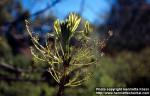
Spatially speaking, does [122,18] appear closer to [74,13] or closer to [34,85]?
[34,85]

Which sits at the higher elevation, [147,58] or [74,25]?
[147,58]

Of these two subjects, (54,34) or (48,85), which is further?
(48,85)

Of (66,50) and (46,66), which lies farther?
(46,66)

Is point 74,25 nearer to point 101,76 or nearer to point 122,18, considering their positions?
point 101,76

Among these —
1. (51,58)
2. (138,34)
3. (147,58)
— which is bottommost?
(51,58)

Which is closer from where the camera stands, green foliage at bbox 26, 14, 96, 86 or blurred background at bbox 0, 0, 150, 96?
green foliage at bbox 26, 14, 96, 86

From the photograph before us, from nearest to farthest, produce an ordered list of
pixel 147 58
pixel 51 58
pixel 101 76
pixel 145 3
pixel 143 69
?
1. pixel 51 58
2. pixel 101 76
3. pixel 143 69
4. pixel 147 58
5. pixel 145 3

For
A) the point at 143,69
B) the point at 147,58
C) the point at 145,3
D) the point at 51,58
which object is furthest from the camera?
the point at 145,3

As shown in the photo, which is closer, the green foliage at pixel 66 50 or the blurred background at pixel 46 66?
the green foliage at pixel 66 50

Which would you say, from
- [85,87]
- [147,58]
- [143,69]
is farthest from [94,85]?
[147,58]

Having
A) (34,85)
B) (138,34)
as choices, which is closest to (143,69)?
(34,85)
